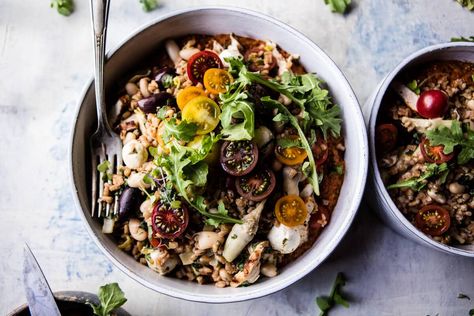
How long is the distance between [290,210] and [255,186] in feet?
0.65

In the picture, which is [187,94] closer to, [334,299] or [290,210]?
[290,210]

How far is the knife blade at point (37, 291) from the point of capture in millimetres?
2531

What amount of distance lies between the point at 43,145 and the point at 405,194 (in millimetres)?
1902

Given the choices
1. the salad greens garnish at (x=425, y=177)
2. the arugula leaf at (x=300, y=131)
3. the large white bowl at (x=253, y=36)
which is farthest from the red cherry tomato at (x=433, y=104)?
the arugula leaf at (x=300, y=131)

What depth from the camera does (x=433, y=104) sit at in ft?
8.77

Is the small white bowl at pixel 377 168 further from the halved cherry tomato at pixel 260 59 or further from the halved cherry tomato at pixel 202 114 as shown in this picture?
the halved cherry tomato at pixel 202 114

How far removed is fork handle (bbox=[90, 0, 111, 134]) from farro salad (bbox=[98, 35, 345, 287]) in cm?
13

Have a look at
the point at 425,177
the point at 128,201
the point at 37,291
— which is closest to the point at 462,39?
the point at 425,177

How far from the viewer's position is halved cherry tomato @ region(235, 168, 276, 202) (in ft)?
8.05

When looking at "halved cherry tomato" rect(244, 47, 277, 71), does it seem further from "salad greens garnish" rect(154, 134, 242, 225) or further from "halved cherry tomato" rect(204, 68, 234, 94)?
"salad greens garnish" rect(154, 134, 242, 225)

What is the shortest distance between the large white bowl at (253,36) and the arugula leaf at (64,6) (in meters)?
0.59

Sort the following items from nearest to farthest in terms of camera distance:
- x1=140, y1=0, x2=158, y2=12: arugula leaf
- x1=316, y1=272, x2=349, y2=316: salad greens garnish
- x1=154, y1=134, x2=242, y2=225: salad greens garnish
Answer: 1. x1=154, y1=134, x2=242, y2=225: salad greens garnish
2. x1=316, y1=272, x2=349, y2=316: salad greens garnish
3. x1=140, y1=0, x2=158, y2=12: arugula leaf

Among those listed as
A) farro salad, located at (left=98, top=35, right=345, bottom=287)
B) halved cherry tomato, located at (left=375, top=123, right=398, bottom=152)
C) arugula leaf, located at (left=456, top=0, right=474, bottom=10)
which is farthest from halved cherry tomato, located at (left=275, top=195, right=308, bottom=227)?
arugula leaf, located at (left=456, top=0, right=474, bottom=10)

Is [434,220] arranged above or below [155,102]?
below
